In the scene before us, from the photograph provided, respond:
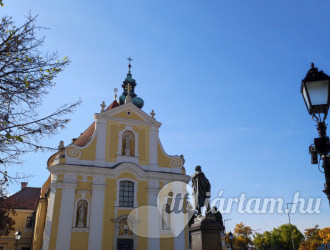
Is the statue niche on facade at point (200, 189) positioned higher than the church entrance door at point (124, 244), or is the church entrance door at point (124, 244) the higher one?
the statue niche on facade at point (200, 189)

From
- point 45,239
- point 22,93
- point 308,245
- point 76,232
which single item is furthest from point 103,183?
point 308,245

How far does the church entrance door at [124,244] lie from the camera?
19.0 metres

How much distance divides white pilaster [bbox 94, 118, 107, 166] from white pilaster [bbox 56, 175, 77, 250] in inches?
82.0

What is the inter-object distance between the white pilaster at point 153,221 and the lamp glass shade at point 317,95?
A: 58.3 ft

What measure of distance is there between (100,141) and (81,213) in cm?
495

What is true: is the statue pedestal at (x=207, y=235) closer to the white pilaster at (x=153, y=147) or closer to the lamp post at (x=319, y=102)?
the lamp post at (x=319, y=102)

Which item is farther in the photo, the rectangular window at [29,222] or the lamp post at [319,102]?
the rectangular window at [29,222]

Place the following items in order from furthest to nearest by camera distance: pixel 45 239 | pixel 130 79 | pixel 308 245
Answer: pixel 308 245
pixel 130 79
pixel 45 239

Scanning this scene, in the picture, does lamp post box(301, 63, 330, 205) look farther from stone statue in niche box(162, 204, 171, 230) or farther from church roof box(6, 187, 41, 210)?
church roof box(6, 187, 41, 210)

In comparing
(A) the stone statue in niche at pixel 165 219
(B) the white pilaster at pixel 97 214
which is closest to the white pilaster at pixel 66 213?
(B) the white pilaster at pixel 97 214

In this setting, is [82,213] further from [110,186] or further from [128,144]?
[128,144]

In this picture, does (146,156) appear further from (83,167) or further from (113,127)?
(83,167)

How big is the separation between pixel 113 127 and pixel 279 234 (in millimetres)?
56479

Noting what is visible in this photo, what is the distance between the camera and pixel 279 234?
6506 centimetres
